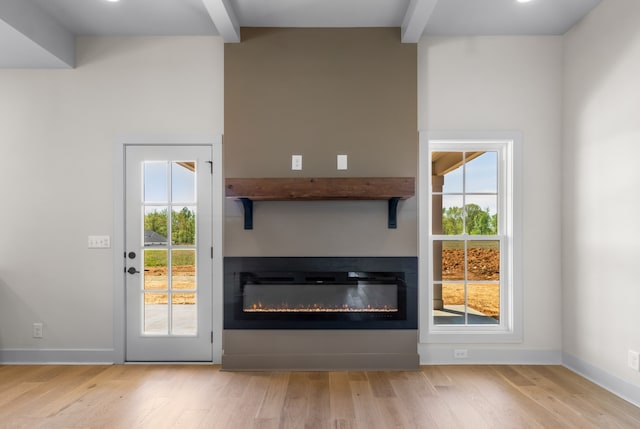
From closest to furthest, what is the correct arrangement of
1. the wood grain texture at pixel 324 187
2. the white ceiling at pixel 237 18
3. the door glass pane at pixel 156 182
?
the white ceiling at pixel 237 18
the wood grain texture at pixel 324 187
the door glass pane at pixel 156 182

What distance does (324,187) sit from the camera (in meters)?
3.34

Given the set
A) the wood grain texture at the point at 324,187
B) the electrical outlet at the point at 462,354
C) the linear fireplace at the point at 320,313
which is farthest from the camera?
the electrical outlet at the point at 462,354

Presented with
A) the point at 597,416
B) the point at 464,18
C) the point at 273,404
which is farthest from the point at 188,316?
the point at 464,18

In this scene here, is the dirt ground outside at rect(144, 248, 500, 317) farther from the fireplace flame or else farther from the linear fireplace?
the fireplace flame

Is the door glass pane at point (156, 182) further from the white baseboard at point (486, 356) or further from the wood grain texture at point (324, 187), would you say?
the white baseboard at point (486, 356)

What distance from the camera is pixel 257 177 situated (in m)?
3.57

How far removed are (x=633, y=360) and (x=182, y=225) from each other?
12.0ft

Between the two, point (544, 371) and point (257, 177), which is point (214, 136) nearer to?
point (257, 177)

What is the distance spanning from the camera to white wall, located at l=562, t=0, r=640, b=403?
9.50 feet

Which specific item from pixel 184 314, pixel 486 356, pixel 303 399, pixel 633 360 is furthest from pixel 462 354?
pixel 184 314

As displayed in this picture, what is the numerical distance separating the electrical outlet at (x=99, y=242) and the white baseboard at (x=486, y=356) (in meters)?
2.94

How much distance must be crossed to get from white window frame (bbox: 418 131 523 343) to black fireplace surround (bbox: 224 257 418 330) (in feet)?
0.58

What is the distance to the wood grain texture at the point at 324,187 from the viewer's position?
3.34 meters

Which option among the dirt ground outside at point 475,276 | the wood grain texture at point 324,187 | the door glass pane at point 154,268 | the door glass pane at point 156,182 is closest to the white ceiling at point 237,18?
the door glass pane at point 156,182
